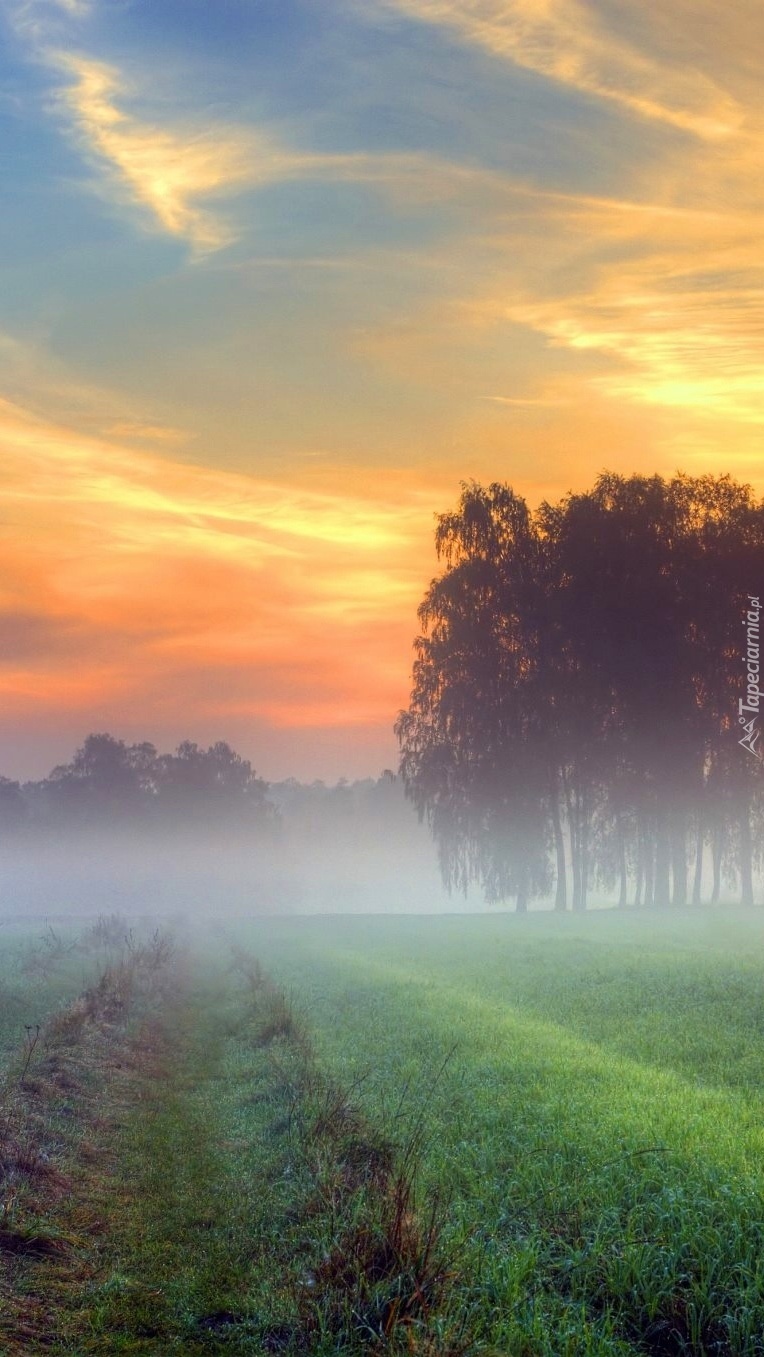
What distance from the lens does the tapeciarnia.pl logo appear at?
4484 cm

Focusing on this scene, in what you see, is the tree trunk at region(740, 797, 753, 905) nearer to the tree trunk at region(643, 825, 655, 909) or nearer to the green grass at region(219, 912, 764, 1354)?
the tree trunk at region(643, 825, 655, 909)

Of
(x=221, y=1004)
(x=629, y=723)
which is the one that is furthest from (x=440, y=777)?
(x=221, y=1004)

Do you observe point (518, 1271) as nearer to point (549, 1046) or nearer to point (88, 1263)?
point (88, 1263)

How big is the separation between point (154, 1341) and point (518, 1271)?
2481 millimetres

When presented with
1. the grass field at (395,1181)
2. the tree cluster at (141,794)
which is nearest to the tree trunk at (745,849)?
the grass field at (395,1181)

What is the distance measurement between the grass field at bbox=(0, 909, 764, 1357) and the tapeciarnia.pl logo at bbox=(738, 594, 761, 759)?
27.0 metres

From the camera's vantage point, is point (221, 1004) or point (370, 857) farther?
point (370, 857)

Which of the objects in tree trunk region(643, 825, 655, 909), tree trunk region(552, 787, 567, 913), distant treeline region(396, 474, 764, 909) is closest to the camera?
distant treeline region(396, 474, 764, 909)

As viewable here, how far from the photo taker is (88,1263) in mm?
8039

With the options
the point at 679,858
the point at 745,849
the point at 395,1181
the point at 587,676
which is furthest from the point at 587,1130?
the point at 679,858

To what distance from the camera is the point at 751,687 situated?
147 ft

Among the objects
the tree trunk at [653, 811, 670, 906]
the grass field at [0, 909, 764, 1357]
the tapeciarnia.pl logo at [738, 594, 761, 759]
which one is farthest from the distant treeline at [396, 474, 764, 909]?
the grass field at [0, 909, 764, 1357]

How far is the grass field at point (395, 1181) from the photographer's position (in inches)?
267

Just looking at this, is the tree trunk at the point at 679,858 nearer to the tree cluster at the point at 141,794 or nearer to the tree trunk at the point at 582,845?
the tree trunk at the point at 582,845
